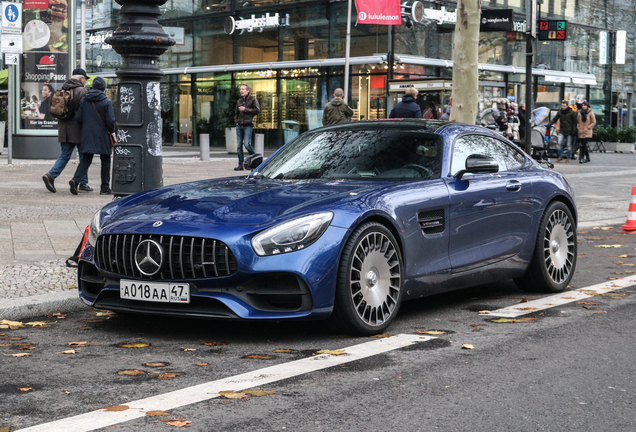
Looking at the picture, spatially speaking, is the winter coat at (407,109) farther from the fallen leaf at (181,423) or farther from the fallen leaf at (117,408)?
the fallen leaf at (181,423)

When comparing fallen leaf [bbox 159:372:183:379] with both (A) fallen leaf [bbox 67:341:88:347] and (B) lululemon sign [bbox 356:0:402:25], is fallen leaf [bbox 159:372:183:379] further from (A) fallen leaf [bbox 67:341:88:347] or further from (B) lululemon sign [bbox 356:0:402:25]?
(B) lululemon sign [bbox 356:0:402:25]

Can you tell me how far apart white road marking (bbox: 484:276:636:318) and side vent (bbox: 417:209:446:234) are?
2.56ft

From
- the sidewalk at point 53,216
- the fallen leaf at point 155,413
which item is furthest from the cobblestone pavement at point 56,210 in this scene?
the fallen leaf at point 155,413

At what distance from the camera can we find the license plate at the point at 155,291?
5492 mm

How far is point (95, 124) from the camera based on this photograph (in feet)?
47.8

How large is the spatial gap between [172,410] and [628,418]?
79.0 inches

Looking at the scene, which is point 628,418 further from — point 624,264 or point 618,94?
point 618,94

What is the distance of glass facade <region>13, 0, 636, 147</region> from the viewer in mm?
32188

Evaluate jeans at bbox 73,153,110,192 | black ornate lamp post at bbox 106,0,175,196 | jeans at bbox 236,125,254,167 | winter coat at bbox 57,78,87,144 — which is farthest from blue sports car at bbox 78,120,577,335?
Answer: jeans at bbox 236,125,254,167

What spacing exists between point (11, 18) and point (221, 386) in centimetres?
1653

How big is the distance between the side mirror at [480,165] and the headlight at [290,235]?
150cm

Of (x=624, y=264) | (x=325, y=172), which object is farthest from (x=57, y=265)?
(x=624, y=264)

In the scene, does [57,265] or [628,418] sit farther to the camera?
[57,265]

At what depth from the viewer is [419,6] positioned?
103 ft
